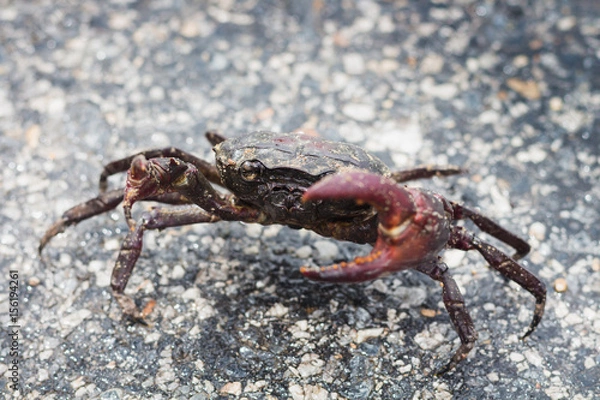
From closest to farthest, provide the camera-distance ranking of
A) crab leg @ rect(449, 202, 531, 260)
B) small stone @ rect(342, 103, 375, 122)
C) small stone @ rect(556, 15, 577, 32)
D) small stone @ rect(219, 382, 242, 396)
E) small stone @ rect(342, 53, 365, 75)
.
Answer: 1. small stone @ rect(219, 382, 242, 396)
2. crab leg @ rect(449, 202, 531, 260)
3. small stone @ rect(342, 103, 375, 122)
4. small stone @ rect(342, 53, 365, 75)
5. small stone @ rect(556, 15, 577, 32)

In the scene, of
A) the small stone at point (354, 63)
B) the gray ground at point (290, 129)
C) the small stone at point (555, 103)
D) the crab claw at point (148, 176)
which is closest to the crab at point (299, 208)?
the crab claw at point (148, 176)

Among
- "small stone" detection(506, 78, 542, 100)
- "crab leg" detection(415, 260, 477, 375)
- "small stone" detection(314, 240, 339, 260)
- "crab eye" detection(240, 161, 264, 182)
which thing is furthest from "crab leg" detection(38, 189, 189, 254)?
"small stone" detection(506, 78, 542, 100)

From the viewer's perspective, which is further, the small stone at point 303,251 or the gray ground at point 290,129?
the small stone at point 303,251

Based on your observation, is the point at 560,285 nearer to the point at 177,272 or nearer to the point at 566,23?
the point at 177,272

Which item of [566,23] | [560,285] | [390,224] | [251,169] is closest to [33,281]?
[251,169]

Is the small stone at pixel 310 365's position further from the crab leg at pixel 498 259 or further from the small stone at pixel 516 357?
the small stone at pixel 516 357

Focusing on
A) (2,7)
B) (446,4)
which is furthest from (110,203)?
(446,4)

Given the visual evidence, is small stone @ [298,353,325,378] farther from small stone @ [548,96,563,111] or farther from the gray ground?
small stone @ [548,96,563,111]
